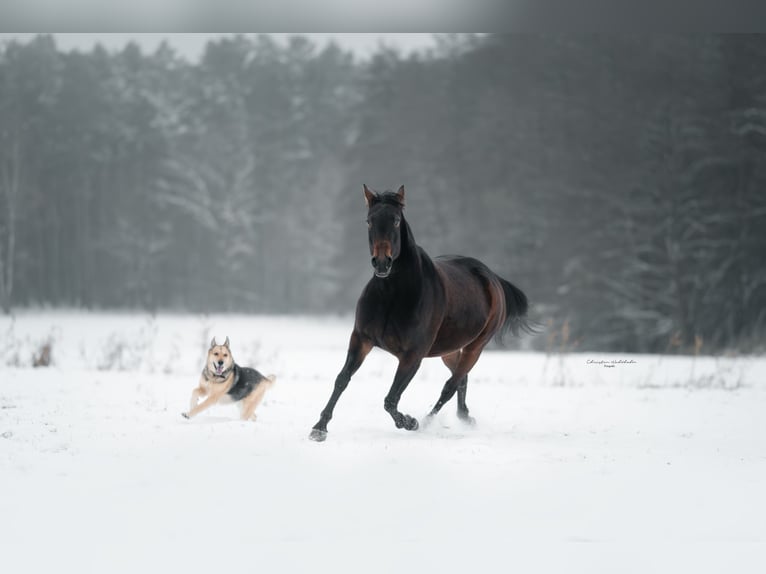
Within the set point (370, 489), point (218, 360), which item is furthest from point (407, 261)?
point (218, 360)

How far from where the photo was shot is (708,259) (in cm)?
1538

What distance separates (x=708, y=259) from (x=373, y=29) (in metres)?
10.2

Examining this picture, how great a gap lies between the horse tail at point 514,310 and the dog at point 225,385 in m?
1.89

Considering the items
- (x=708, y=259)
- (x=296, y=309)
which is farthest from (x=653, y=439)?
(x=296, y=309)

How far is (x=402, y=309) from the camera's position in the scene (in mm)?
4582

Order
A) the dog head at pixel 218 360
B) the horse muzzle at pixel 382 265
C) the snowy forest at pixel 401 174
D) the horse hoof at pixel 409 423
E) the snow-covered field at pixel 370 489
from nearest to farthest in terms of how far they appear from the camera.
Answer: the snow-covered field at pixel 370 489
the horse muzzle at pixel 382 265
the horse hoof at pixel 409 423
the dog head at pixel 218 360
the snowy forest at pixel 401 174

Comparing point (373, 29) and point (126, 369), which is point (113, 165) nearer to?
point (126, 369)

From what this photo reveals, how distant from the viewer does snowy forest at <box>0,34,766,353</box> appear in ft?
50.6

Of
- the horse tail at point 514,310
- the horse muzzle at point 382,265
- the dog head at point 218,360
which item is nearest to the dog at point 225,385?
the dog head at point 218,360

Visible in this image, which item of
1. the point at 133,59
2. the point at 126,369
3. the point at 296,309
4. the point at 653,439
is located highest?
the point at 133,59

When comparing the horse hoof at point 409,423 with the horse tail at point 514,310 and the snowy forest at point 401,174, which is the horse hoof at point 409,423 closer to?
the horse tail at point 514,310

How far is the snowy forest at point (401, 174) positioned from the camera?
15438 millimetres

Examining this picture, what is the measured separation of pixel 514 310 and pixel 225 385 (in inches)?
88.9

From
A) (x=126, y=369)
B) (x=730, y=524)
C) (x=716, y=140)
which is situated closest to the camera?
(x=730, y=524)
